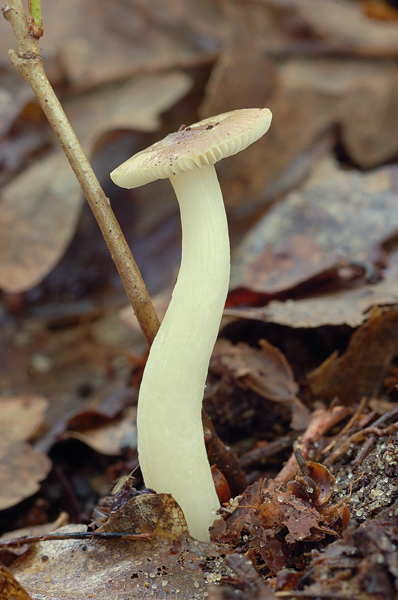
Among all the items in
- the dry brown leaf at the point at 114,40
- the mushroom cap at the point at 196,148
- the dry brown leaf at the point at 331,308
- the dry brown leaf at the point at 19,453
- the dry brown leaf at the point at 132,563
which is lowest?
the dry brown leaf at the point at 19,453

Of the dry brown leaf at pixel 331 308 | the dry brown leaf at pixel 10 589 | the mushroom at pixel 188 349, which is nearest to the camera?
the dry brown leaf at pixel 10 589

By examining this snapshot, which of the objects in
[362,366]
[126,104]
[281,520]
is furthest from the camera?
[126,104]

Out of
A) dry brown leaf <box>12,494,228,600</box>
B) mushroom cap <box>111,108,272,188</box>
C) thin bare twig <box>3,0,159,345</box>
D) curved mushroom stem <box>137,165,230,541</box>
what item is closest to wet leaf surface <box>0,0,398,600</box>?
dry brown leaf <box>12,494,228,600</box>

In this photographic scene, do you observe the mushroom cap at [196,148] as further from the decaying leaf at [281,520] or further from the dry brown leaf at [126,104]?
the dry brown leaf at [126,104]

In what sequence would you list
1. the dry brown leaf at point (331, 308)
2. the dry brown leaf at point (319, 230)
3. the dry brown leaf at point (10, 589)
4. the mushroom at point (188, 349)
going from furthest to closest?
1. the dry brown leaf at point (319, 230)
2. the dry brown leaf at point (331, 308)
3. the mushroom at point (188, 349)
4. the dry brown leaf at point (10, 589)

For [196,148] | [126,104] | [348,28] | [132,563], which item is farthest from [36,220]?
[348,28]

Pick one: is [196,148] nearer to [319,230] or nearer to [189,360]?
[189,360]

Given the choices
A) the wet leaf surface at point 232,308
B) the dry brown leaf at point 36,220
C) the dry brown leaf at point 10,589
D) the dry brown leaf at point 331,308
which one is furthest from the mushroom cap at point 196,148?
the dry brown leaf at point 36,220
